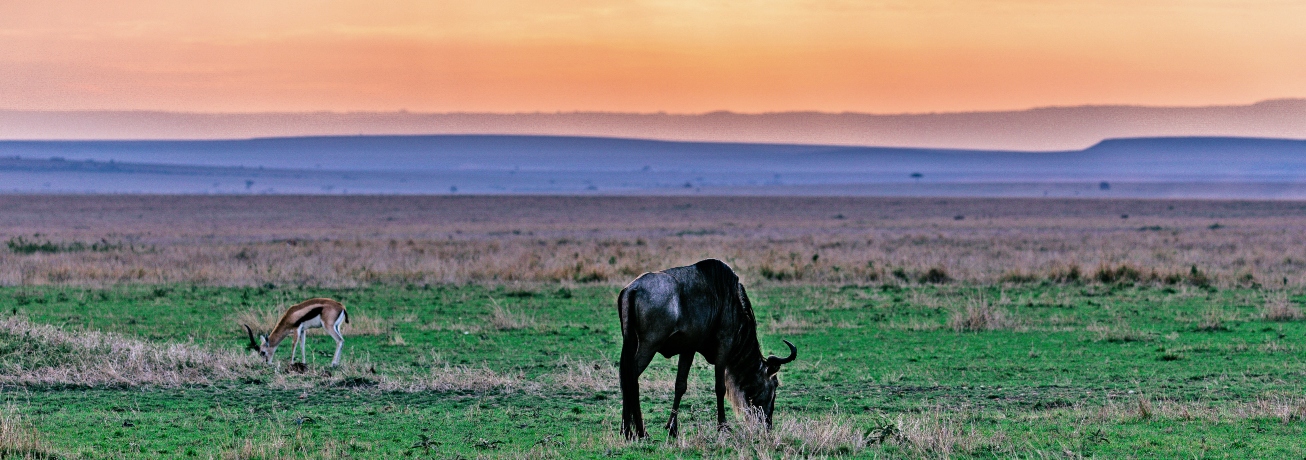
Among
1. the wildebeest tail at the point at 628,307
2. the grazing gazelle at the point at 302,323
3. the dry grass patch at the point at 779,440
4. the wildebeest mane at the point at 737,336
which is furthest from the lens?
the grazing gazelle at the point at 302,323

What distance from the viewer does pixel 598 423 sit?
12.1 meters

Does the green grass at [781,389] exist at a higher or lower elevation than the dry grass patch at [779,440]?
lower

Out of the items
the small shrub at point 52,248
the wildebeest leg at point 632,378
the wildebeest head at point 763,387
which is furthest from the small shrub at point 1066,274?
the small shrub at point 52,248

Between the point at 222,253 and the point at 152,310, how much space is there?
18465 millimetres

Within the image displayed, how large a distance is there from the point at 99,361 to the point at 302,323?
248cm

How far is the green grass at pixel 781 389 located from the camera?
35.3ft

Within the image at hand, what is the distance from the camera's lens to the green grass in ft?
35.3

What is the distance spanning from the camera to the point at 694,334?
10.8 metres

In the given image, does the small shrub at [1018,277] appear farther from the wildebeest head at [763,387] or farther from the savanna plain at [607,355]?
the wildebeest head at [763,387]

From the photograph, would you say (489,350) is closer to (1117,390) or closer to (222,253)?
(1117,390)

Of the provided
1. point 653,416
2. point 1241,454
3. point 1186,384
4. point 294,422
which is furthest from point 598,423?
point 1186,384

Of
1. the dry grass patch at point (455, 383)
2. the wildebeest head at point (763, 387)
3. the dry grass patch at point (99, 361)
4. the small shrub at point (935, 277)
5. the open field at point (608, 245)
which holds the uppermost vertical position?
the wildebeest head at point (763, 387)

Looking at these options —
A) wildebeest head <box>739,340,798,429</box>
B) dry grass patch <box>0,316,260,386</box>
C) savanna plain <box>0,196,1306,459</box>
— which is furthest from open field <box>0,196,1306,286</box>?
wildebeest head <box>739,340,798,429</box>

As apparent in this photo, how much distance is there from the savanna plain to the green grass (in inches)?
2.2
